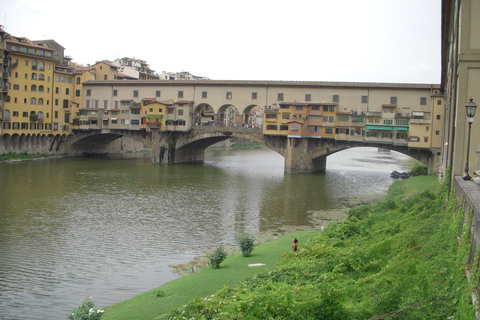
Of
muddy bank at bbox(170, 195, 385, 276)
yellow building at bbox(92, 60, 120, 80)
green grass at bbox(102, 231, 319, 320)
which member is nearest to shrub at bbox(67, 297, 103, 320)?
green grass at bbox(102, 231, 319, 320)

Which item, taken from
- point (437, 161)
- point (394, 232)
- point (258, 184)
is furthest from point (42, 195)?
point (437, 161)

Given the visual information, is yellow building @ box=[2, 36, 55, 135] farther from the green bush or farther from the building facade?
the building facade

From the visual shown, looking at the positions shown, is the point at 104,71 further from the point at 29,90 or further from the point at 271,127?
the point at 271,127

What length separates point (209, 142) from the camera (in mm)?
61438

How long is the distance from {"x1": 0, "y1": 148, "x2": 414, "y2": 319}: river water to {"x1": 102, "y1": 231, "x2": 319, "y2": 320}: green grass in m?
1.49

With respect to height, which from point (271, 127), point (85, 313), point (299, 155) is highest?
point (271, 127)

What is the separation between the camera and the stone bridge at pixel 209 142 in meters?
50.1

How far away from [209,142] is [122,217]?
35.7 m

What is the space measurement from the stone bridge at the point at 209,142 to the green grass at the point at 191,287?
99.0 ft

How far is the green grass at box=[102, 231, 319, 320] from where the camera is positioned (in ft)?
39.1

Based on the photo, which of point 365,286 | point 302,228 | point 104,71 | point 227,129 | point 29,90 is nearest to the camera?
point 365,286

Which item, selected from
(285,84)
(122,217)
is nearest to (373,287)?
(122,217)

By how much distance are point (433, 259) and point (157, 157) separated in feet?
163

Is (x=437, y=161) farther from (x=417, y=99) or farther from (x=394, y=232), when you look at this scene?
(x=394, y=232)
